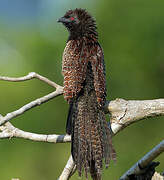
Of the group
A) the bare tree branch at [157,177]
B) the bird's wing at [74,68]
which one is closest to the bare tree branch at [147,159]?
the bare tree branch at [157,177]

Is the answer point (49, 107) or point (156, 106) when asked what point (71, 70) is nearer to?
point (156, 106)

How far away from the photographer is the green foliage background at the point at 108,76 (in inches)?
542

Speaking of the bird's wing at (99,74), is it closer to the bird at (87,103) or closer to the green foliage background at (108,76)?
the bird at (87,103)

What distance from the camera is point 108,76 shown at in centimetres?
1432

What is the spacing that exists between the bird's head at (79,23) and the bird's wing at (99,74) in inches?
12.3

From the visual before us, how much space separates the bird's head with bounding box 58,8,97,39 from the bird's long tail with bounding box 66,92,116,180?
92 cm

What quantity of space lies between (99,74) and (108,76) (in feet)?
31.3

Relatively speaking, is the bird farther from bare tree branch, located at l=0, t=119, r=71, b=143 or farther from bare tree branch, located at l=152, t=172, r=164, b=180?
bare tree branch, located at l=152, t=172, r=164, b=180

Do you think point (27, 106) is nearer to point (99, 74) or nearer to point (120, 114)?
point (120, 114)

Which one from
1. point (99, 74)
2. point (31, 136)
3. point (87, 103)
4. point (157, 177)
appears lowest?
point (157, 177)

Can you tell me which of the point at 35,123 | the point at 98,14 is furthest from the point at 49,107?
the point at 98,14

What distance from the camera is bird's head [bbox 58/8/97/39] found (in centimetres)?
532

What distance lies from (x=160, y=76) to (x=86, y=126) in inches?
448

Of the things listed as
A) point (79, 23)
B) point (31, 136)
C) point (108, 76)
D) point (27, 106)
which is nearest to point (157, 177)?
point (31, 136)
